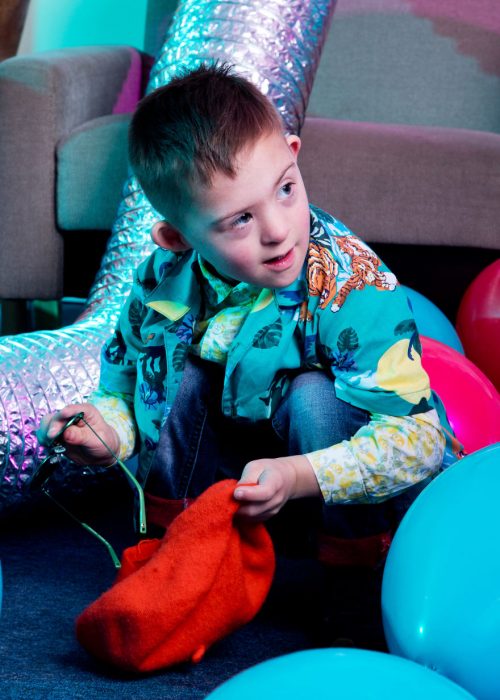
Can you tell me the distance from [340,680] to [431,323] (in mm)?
840

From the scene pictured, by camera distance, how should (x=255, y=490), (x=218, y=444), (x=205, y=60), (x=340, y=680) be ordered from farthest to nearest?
1. (x=205, y=60)
2. (x=218, y=444)
3. (x=255, y=490)
4. (x=340, y=680)

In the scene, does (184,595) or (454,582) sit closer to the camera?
(454,582)

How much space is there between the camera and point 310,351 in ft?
3.09

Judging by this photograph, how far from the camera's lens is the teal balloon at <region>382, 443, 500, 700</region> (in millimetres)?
668

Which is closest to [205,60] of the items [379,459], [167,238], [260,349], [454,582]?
[167,238]

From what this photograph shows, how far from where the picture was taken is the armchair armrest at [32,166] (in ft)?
5.56

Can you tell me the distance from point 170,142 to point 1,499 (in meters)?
0.51

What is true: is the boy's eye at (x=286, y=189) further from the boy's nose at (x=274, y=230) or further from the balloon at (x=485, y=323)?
the balloon at (x=485, y=323)

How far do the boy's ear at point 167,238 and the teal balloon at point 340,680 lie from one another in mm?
482

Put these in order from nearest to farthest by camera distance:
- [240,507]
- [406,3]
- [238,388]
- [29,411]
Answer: [240,507] → [238,388] → [29,411] → [406,3]

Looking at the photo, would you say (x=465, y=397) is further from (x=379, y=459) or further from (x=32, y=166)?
(x=32, y=166)

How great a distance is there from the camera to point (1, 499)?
3.77ft

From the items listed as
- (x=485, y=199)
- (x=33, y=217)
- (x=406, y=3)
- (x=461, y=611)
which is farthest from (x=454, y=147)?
(x=461, y=611)

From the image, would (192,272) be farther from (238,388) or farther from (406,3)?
(406,3)
